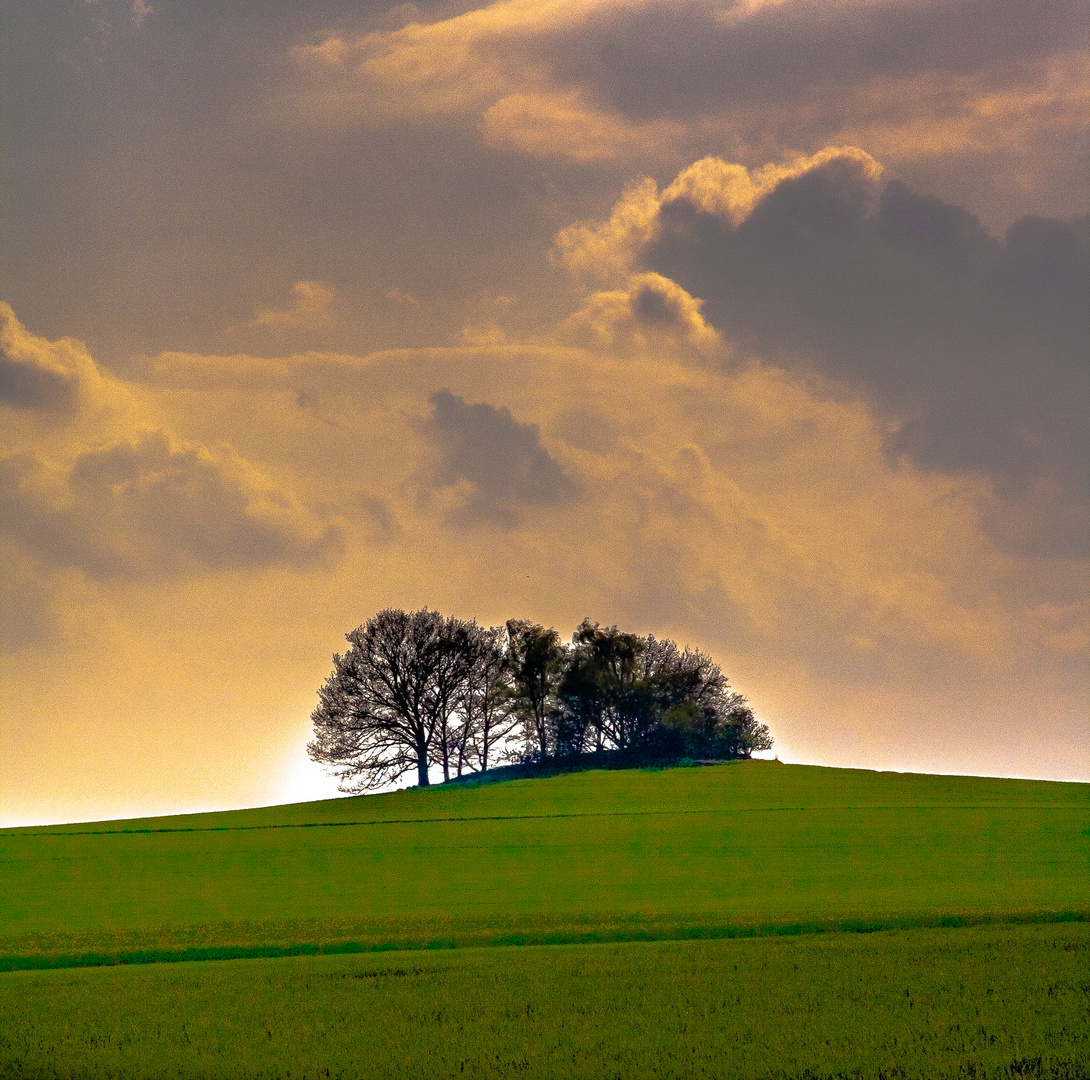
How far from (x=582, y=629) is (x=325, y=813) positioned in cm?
2540

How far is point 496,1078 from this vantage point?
12.1 meters

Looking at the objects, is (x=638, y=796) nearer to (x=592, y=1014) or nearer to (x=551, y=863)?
(x=551, y=863)

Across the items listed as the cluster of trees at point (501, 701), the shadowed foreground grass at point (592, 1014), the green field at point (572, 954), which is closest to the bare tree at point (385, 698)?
→ the cluster of trees at point (501, 701)

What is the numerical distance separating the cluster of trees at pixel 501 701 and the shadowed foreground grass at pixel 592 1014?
5804 cm

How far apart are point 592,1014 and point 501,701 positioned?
6606 centimetres

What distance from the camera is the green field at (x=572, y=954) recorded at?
13.0 m

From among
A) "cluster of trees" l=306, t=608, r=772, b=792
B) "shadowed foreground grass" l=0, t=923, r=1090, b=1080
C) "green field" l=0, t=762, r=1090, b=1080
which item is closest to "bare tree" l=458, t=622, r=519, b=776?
"cluster of trees" l=306, t=608, r=772, b=792

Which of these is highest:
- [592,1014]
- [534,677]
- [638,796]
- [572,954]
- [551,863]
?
[534,677]

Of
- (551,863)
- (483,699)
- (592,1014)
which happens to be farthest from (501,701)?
(592,1014)

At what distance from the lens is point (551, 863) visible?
36031 mm

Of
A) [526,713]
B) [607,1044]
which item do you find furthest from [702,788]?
[607,1044]

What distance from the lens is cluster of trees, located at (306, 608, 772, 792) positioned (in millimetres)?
77438

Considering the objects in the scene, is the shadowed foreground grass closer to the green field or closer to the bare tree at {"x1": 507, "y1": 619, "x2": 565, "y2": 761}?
the green field

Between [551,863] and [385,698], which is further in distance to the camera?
[385,698]
